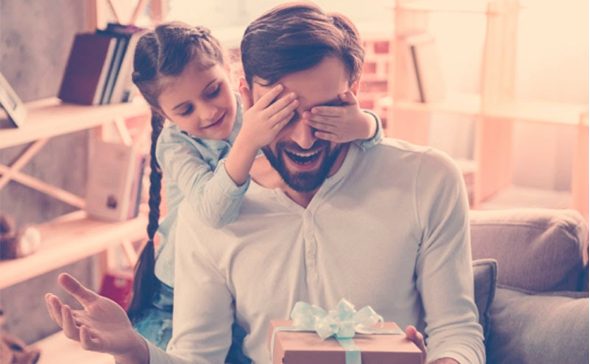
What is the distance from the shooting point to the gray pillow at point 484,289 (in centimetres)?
179

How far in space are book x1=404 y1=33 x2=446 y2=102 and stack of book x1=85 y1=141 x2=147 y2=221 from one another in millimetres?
1259

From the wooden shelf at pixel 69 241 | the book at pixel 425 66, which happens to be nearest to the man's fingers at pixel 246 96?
the wooden shelf at pixel 69 241

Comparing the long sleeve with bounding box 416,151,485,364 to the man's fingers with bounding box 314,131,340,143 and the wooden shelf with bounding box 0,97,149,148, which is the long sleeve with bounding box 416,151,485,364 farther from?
the wooden shelf with bounding box 0,97,149,148

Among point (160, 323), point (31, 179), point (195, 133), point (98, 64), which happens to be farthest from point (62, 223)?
point (195, 133)

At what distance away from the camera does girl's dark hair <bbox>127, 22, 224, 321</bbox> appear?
5.80ft

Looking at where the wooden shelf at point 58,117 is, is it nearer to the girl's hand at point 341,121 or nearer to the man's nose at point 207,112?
the man's nose at point 207,112

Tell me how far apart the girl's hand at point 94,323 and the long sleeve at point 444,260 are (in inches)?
18.6

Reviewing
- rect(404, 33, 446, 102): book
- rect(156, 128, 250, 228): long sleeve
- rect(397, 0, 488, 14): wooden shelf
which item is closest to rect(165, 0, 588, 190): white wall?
rect(397, 0, 488, 14): wooden shelf

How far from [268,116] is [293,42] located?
11 cm

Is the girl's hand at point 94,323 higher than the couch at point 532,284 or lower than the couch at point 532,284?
higher

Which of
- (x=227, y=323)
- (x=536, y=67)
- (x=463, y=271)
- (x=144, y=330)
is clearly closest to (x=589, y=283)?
(x=463, y=271)

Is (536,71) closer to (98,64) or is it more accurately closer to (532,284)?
(98,64)

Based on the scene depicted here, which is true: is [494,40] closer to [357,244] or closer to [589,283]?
[589,283]

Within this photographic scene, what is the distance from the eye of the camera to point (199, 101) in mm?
1750
